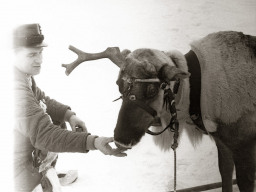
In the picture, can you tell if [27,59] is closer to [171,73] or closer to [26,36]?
[26,36]

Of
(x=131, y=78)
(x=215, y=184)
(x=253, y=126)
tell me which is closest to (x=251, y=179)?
(x=253, y=126)

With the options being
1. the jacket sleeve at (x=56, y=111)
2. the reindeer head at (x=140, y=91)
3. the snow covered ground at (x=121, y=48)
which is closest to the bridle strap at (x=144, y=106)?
the reindeer head at (x=140, y=91)

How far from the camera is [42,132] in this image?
1078 mm

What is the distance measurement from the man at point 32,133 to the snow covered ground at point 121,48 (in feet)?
2.14

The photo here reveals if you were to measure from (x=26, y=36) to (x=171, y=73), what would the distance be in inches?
22.4

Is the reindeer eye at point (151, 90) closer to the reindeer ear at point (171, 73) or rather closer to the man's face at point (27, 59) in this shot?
the reindeer ear at point (171, 73)

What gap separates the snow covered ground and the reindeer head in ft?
2.72

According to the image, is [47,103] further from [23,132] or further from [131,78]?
[131,78]

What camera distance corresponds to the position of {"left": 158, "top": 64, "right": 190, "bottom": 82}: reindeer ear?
1229mm

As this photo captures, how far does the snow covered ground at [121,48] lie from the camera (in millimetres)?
2023

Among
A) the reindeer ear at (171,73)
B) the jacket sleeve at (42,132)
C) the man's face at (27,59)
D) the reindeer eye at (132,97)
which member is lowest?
the jacket sleeve at (42,132)

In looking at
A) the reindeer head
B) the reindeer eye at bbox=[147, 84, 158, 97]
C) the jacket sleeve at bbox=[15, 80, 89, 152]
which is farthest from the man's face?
the reindeer eye at bbox=[147, 84, 158, 97]

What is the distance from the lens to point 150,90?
49.3 inches

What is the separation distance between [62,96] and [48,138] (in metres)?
1.04
